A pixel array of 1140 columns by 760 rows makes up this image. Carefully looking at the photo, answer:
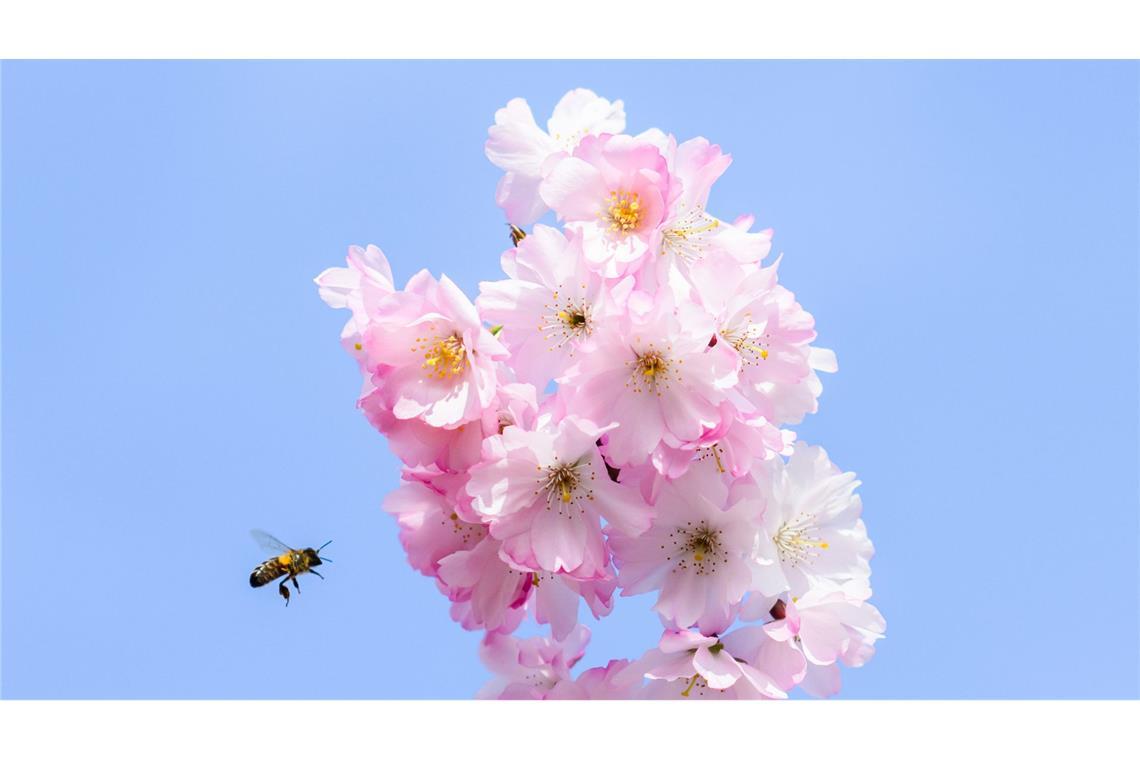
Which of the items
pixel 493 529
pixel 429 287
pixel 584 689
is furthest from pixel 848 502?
pixel 429 287

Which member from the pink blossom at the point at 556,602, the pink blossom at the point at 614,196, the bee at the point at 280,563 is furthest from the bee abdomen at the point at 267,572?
the pink blossom at the point at 614,196

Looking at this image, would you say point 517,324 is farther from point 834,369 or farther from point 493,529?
point 834,369

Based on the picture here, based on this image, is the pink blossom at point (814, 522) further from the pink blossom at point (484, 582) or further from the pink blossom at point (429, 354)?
the pink blossom at point (429, 354)

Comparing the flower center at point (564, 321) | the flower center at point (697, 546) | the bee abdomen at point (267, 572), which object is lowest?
the flower center at point (697, 546)

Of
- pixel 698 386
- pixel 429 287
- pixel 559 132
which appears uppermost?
pixel 559 132

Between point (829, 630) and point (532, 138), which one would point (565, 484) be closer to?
point (829, 630)

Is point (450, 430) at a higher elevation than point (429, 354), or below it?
Answer: below

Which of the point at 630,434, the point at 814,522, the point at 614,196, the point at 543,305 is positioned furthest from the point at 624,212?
the point at 814,522
